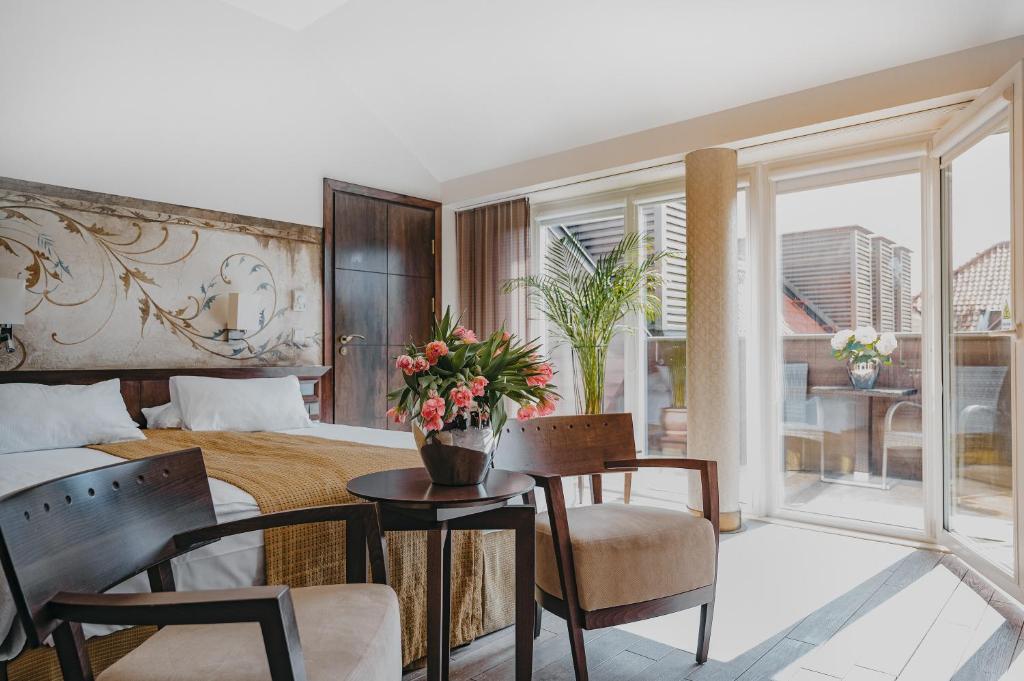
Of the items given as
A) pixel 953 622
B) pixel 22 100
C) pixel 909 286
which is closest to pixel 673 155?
pixel 909 286

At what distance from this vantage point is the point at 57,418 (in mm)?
3084

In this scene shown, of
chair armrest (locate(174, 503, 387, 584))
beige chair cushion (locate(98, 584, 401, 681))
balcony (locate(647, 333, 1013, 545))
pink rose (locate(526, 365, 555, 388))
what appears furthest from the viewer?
balcony (locate(647, 333, 1013, 545))

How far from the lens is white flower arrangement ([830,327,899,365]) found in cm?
391

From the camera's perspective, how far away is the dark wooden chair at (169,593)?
110cm

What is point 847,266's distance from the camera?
408 cm

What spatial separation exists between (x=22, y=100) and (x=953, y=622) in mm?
4869

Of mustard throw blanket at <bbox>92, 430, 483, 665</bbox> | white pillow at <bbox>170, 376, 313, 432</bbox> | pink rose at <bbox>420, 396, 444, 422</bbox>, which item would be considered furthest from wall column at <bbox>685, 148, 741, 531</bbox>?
pink rose at <bbox>420, 396, 444, 422</bbox>

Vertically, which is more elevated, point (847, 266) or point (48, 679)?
point (847, 266)

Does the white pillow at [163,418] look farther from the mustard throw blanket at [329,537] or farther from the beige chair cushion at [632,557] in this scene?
the beige chair cushion at [632,557]

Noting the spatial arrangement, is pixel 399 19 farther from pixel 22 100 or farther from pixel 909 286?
pixel 909 286

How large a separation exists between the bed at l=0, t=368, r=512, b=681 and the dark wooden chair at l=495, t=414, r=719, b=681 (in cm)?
26

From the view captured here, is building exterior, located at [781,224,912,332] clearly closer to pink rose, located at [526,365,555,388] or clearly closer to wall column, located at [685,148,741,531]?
wall column, located at [685,148,741,531]

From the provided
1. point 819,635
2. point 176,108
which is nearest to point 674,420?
point 819,635

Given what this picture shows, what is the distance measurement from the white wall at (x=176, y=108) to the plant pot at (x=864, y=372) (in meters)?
3.56
